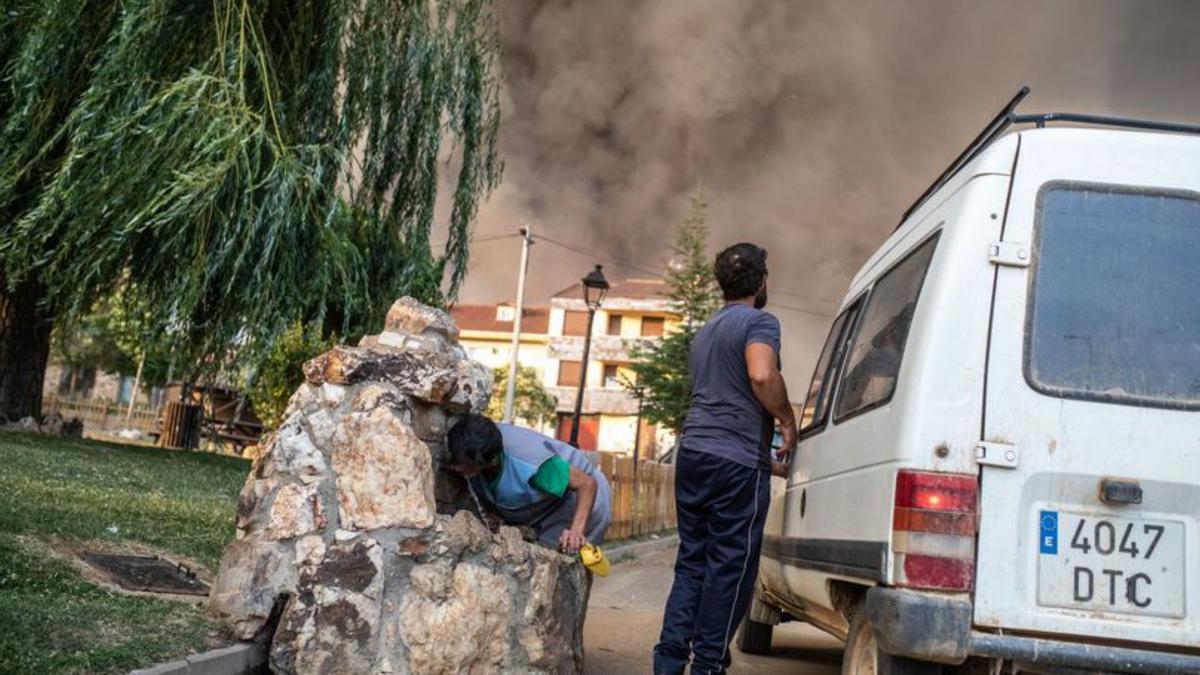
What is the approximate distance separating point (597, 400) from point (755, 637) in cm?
6038

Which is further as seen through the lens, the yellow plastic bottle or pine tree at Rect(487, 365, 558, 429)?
pine tree at Rect(487, 365, 558, 429)

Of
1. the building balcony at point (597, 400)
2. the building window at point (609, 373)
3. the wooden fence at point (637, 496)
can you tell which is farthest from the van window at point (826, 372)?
the building window at point (609, 373)

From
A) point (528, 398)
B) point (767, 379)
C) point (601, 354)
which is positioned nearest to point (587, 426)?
point (601, 354)

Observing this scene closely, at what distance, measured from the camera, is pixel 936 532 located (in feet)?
11.4

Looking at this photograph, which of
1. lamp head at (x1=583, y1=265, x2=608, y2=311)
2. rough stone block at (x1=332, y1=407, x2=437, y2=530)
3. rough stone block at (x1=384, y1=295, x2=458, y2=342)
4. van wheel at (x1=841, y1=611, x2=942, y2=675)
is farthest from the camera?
lamp head at (x1=583, y1=265, x2=608, y2=311)

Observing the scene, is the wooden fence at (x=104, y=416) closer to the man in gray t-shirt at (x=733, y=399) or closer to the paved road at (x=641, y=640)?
the paved road at (x=641, y=640)

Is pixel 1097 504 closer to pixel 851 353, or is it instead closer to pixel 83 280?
pixel 851 353

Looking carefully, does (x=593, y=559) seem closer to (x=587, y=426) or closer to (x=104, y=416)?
(x=104, y=416)

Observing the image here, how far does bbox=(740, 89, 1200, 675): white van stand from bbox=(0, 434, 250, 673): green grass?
275 cm

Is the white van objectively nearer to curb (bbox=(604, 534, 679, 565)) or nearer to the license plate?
the license plate

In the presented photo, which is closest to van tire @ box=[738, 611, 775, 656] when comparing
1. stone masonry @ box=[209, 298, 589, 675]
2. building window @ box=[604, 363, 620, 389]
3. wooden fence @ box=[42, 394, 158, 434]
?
stone masonry @ box=[209, 298, 589, 675]

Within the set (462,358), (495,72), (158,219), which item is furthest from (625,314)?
(462,358)

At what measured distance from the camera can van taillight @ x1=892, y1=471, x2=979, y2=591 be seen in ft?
11.4

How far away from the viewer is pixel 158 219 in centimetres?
1053
